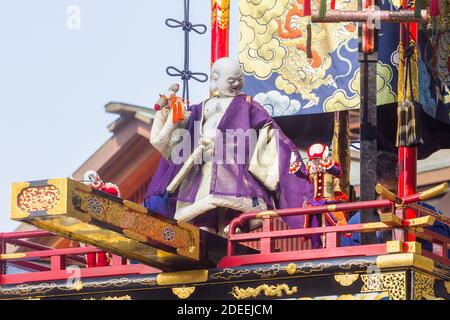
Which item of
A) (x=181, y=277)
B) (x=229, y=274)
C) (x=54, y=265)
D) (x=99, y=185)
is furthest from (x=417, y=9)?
(x=54, y=265)

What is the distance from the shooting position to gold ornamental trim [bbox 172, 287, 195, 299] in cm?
1773

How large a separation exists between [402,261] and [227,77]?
10.2 ft

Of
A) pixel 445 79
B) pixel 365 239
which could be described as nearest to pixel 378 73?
pixel 445 79

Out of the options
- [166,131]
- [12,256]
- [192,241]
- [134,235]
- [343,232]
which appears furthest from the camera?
[166,131]

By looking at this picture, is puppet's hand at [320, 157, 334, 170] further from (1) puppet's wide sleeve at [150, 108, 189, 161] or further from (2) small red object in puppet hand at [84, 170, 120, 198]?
(2) small red object in puppet hand at [84, 170, 120, 198]

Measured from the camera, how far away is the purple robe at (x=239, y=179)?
18469mm

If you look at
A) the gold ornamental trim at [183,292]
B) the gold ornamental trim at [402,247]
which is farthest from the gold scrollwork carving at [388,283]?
the gold ornamental trim at [183,292]

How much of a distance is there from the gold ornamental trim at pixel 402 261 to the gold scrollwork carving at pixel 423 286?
86 mm

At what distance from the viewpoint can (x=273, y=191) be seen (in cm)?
1864

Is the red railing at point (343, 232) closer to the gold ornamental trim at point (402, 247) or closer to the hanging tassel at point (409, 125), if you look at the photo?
the gold ornamental trim at point (402, 247)

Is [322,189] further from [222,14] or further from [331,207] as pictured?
[222,14]
